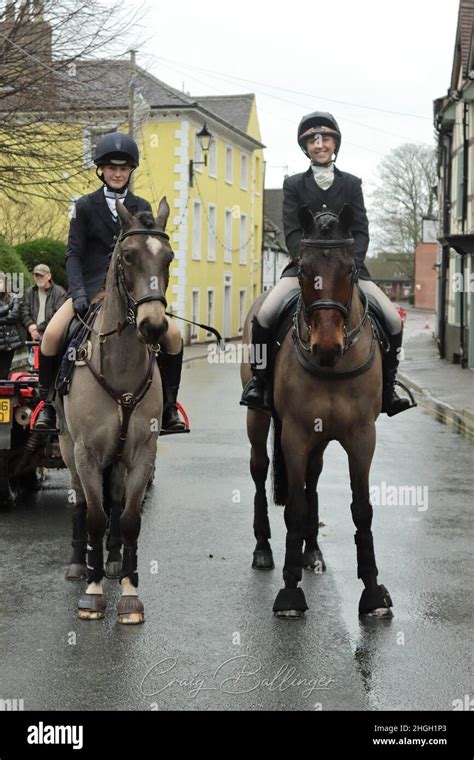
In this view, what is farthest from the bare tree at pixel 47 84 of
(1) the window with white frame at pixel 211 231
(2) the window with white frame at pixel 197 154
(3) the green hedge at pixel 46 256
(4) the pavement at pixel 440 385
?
(1) the window with white frame at pixel 211 231

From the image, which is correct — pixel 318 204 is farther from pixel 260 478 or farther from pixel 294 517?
pixel 260 478

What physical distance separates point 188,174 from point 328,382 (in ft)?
132

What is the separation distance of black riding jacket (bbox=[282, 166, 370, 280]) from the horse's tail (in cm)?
130

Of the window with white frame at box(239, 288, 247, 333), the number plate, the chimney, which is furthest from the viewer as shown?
the window with white frame at box(239, 288, 247, 333)

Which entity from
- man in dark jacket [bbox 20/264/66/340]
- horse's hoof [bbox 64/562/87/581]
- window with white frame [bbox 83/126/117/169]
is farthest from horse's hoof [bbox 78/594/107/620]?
window with white frame [bbox 83/126/117/169]

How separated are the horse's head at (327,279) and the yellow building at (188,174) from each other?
15.4 meters

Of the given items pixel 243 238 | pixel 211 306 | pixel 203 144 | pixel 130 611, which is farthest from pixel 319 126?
pixel 243 238

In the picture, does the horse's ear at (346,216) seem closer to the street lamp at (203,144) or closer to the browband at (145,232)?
the browband at (145,232)

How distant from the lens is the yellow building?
22.0 m

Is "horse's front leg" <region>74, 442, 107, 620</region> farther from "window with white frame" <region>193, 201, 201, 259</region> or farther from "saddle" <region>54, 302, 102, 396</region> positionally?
"window with white frame" <region>193, 201, 201, 259</region>

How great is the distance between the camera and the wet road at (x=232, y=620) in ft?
16.6

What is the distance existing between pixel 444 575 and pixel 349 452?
145 centimetres

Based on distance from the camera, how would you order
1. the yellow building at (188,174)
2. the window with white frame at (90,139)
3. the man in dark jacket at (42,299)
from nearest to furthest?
the man in dark jacket at (42,299), the window with white frame at (90,139), the yellow building at (188,174)
